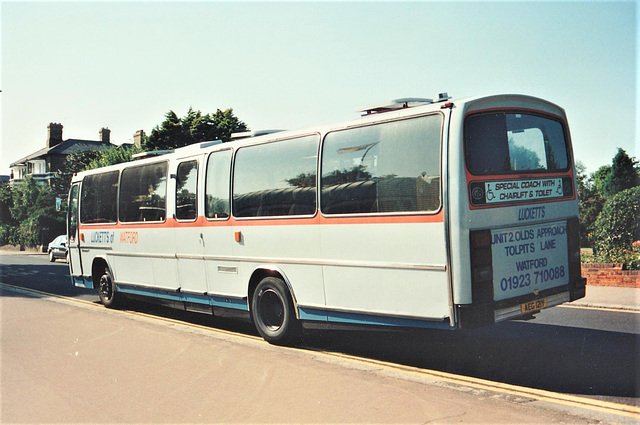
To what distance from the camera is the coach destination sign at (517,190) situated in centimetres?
670

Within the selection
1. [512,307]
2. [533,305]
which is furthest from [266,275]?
[533,305]

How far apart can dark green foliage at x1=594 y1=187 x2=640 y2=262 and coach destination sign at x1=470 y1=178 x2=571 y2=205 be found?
8556 mm

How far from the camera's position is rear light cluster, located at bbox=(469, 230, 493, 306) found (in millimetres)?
6512

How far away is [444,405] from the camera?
566cm

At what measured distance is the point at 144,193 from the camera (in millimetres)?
11922

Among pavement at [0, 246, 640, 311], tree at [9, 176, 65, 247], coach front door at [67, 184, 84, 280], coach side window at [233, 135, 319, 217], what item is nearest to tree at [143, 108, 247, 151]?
tree at [9, 176, 65, 247]

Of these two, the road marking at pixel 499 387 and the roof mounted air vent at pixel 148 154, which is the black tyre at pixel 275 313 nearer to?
the road marking at pixel 499 387

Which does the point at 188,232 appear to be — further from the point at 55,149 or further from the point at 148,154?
the point at 55,149

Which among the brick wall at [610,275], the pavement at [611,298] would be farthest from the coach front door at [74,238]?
the brick wall at [610,275]

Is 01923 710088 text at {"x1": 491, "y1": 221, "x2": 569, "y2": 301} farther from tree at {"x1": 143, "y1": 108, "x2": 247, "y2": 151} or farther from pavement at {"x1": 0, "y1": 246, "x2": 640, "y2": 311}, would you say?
tree at {"x1": 143, "y1": 108, "x2": 247, "y2": 151}

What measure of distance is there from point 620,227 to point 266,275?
417 inches

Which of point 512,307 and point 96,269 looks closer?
point 512,307

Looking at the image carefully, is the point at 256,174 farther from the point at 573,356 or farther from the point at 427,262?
the point at 573,356

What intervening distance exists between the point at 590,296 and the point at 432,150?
26.0 ft
